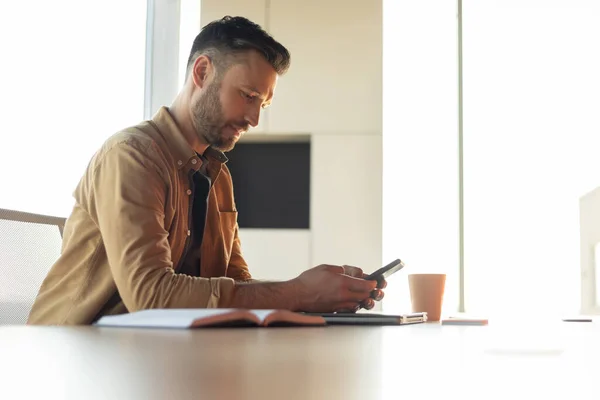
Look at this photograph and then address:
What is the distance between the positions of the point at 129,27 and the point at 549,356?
10.0 feet

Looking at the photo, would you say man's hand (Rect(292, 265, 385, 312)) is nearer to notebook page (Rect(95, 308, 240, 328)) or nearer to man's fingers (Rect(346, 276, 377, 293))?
man's fingers (Rect(346, 276, 377, 293))

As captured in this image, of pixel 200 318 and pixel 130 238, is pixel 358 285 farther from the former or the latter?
pixel 200 318

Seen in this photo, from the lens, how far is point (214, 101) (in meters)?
2.05

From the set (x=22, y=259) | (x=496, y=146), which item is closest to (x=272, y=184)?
(x=496, y=146)

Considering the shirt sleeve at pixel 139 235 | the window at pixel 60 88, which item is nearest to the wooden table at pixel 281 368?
the shirt sleeve at pixel 139 235

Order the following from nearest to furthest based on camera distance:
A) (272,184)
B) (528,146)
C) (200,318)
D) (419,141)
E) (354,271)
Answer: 1. (200,318)
2. (354,271)
3. (528,146)
4. (419,141)
5. (272,184)

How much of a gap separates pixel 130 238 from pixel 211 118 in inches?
21.4

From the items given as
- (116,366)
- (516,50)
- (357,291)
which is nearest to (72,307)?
(357,291)

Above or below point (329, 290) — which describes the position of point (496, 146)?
above

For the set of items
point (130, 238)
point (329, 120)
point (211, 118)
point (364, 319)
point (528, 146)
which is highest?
point (329, 120)

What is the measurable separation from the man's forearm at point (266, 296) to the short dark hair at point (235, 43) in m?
0.71

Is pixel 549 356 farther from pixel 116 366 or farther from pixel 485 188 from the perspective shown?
pixel 485 188

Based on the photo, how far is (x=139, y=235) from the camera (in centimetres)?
155

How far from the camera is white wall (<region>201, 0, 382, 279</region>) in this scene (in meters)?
3.85
